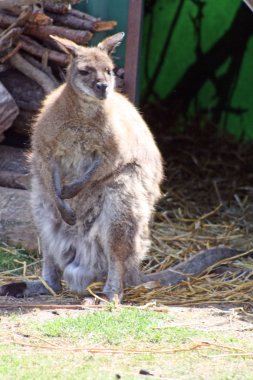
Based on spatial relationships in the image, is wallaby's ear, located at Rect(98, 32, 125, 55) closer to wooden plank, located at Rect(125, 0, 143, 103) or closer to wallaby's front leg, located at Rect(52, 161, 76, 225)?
wallaby's front leg, located at Rect(52, 161, 76, 225)

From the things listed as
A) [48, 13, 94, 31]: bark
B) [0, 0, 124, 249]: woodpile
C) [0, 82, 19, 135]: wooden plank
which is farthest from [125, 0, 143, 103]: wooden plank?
[0, 82, 19, 135]: wooden plank

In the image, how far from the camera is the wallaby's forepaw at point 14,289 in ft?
19.6

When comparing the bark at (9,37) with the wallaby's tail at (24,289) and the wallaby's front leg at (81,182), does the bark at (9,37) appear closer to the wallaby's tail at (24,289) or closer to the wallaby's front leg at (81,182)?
the wallaby's front leg at (81,182)

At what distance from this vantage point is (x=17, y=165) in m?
7.67

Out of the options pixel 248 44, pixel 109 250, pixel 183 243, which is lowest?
pixel 183 243

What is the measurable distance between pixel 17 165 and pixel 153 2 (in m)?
3.63

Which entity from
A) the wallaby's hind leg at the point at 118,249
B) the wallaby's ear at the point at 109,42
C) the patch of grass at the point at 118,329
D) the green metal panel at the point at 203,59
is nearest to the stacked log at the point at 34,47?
the wallaby's ear at the point at 109,42

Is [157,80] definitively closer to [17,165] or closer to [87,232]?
[17,165]

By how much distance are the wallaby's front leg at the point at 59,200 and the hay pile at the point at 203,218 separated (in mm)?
543

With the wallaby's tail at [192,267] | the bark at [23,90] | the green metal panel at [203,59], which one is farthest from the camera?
the green metal panel at [203,59]

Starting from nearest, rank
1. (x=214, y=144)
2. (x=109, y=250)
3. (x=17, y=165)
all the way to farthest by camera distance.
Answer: (x=109, y=250)
(x=17, y=165)
(x=214, y=144)

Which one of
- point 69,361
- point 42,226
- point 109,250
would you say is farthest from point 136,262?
point 69,361

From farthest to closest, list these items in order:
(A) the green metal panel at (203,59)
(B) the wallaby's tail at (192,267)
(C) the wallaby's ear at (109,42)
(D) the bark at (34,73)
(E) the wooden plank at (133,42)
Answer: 1. (A) the green metal panel at (203,59)
2. (E) the wooden plank at (133,42)
3. (D) the bark at (34,73)
4. (B) the wallaby's tail at (192,267)
5. (C) the wallaby's ear at (109,42)

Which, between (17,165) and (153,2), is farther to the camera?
(153,2)
